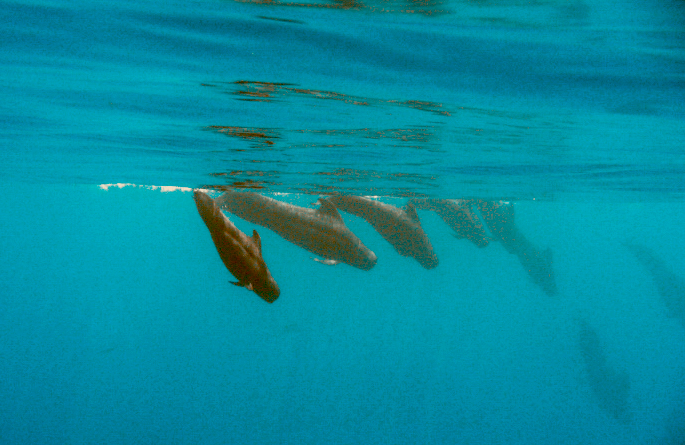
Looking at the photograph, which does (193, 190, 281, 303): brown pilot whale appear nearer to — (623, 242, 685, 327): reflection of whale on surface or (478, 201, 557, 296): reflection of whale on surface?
(478, 201, 557, 296): reflection of whale on surface

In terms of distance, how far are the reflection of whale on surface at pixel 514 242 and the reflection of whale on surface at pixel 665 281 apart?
28.1 feet

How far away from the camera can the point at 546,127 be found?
791cm

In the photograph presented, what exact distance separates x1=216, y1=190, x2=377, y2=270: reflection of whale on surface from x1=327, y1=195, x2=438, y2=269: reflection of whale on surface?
920 millimetres

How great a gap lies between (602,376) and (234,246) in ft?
74.2

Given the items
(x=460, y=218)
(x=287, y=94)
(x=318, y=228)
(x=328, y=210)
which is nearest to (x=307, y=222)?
(x=318, y=228)

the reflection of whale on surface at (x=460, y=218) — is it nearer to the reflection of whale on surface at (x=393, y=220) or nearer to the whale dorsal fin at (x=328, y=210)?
the reflection of whale on surface at (x=393, y=220)

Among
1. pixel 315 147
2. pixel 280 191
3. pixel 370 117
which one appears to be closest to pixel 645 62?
pixel 370 117

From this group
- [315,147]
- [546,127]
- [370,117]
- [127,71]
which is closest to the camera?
[127,71]

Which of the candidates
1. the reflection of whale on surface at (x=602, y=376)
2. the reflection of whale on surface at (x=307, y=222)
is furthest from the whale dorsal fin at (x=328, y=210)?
the reflection of whale on surface at (x=602, y=376)

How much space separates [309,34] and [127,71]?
288 cm

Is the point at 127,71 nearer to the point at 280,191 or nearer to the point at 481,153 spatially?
the point at 481,153

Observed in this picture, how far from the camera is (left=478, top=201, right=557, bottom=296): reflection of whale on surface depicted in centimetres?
1266

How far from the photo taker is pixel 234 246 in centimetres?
552

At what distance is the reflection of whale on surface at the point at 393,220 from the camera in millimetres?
8633
